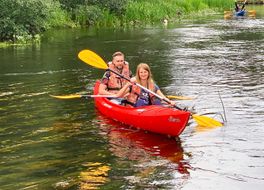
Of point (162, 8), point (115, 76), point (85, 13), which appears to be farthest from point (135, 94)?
point (162, 8)

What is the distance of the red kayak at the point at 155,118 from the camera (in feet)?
27.5

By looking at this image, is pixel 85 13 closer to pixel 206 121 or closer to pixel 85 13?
pixel 85 13

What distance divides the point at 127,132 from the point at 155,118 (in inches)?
32.0

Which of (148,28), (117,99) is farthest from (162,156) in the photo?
(148,28)

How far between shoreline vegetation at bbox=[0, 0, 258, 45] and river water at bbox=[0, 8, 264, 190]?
12.8 feet

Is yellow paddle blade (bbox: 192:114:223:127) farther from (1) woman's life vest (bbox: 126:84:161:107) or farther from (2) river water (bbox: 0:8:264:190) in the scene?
(1) woman's life vest (bbox: 126:84:161:107)

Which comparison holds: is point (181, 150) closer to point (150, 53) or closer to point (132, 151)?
point (132, 151)

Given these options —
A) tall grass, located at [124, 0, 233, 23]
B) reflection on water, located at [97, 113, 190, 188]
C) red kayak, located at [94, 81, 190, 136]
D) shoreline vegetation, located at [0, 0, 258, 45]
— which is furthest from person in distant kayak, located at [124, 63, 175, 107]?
tall grass, located at [124, 0, 233, 23]

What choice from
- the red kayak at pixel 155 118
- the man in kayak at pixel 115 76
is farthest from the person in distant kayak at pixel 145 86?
the man in kayak at pixel 115 76

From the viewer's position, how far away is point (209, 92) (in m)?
12.6

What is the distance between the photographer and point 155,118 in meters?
8.64

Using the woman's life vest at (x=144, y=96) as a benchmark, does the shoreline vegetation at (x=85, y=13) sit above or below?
above

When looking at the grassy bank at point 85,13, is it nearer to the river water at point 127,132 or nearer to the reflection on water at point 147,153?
the river water at point 127,132

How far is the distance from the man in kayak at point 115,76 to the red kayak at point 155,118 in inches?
41.5
